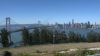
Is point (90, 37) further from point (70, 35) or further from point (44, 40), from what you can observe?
point (44, 40)

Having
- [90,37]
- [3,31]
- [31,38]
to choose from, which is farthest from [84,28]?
[3,31]

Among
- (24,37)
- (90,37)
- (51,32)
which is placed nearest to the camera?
(24,37)

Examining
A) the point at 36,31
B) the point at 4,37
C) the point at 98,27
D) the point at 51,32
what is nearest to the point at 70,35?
the point at 51,32

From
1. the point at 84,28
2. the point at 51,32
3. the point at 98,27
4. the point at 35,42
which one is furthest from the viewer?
the point at 98,27

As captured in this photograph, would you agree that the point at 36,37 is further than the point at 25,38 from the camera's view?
Yes

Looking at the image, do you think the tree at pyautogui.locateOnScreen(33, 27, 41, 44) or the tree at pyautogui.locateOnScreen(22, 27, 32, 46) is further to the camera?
the tree at pyautogui.locateOnScreen(33, 27, 41, 44)

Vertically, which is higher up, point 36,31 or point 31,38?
point 36,31

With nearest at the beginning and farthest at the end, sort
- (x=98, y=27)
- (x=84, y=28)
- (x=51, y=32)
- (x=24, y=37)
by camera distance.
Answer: (x=24, y=37) < (x=51, y=32) < (x=84, y=28) < (x=98, y=27)

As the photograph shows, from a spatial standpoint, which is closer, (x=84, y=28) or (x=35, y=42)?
(x=35, y=42)

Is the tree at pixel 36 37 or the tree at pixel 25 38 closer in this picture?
the tree at pixel 25 38

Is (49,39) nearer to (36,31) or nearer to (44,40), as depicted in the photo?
(44,40)
